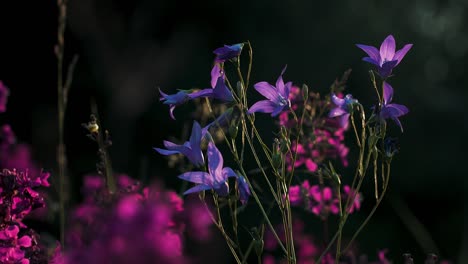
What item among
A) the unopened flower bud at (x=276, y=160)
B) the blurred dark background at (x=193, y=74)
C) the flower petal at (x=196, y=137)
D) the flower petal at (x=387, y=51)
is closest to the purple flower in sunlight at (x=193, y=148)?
the flower petal at (x=196, y=137)

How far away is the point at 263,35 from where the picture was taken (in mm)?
6031

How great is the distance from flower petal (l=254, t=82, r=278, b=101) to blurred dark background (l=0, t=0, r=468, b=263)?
4.10 m

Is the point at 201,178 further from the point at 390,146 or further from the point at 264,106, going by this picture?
the point at 390,146

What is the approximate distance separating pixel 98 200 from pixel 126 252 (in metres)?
0.95

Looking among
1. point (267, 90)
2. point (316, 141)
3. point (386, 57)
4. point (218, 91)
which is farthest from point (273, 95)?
point (316, 141)

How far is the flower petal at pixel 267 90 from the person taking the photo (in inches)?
56.7

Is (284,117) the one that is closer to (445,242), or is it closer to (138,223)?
(138,223)

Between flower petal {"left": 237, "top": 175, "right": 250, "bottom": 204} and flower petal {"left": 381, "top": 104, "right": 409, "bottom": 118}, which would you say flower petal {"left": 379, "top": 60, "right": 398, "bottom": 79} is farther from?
flower petal {"left": 237, "top": 175, "right": 250, "bottom": 204}

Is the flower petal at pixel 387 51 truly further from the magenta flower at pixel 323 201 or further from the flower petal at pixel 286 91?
the magenta flower at pixel 323 201

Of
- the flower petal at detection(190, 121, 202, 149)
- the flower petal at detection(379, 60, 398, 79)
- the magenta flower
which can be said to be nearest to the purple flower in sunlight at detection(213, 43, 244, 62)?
the flower petal at detection(190, 121, 202, 149)

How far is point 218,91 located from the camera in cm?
138

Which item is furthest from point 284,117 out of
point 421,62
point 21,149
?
point 421,62

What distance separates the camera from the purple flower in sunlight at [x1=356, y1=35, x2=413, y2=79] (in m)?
1.43

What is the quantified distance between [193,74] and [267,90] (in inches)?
177
